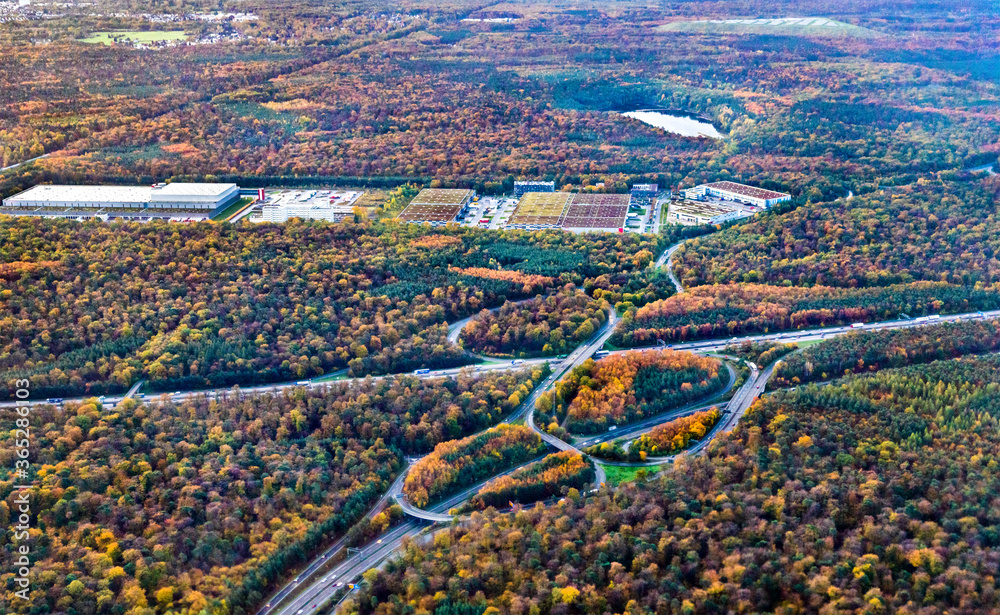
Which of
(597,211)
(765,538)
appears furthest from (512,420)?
(597,211)

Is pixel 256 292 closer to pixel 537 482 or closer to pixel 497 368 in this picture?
pixel 497 368

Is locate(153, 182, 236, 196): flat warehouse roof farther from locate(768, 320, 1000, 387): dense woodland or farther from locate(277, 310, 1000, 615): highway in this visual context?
locate(768, 320, 1000, 387): dense woodland

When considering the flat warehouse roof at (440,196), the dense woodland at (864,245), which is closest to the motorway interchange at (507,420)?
the dense woodland at (864,245)

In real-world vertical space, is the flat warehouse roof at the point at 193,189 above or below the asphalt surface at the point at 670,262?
above

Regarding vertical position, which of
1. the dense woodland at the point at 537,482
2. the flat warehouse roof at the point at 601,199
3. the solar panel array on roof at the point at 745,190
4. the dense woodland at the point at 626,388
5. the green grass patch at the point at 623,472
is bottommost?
the green grass patch at the point at 623,472

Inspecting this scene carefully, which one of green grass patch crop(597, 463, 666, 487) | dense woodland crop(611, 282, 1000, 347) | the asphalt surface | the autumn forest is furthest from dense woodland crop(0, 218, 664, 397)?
green grass patch crop(597, 463, 666, 487)

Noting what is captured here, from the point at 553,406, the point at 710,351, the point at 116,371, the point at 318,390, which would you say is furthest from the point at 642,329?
the point at 116,371

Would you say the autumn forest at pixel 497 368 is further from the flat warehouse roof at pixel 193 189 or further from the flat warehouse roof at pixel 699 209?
the flat warehouse roof at pixel 699 209
